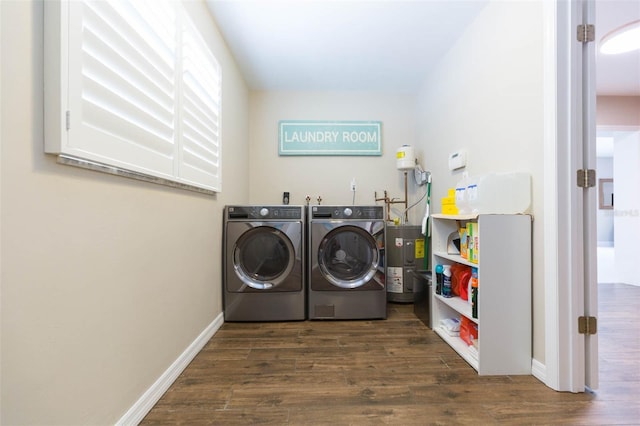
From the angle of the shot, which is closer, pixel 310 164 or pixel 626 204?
pixel 310 164

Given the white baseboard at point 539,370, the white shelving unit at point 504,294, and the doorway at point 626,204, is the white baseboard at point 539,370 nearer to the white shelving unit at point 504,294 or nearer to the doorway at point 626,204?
the white shelving unit at point 504,294

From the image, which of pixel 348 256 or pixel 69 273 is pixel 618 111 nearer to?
pixel 348 256

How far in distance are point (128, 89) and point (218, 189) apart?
1083mm

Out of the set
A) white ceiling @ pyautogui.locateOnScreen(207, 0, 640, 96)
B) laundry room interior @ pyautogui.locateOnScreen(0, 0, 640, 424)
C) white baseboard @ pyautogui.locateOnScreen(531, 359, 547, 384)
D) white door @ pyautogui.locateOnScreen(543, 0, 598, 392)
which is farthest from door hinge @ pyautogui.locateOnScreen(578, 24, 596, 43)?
white baseboard @ pyautogui.locateOnScreen(531, 359, 547, 384)

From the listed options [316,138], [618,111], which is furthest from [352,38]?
[618,111]

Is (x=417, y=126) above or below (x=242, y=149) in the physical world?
above

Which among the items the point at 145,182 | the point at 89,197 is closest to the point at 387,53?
the point at 145,182

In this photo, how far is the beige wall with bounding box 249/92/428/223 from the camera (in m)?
3.32

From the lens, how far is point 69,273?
0.85 metres

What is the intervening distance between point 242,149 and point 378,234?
5.47ft

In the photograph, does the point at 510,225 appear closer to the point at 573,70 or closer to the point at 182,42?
the point at 573,70

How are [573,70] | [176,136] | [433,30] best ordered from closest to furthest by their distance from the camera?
[573,70]
[176,136]
[433,30]

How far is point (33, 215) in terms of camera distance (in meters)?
0.75

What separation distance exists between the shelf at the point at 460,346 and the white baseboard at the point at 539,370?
0.90ft
